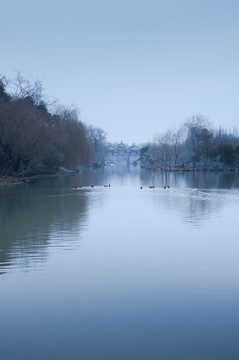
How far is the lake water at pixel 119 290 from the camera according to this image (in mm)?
4566

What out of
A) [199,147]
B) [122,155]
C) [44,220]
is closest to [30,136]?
[44,220]

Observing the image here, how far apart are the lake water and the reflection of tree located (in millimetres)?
50

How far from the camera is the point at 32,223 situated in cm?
1252

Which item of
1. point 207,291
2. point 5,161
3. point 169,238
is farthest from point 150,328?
point 5,161

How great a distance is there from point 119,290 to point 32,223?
6.83m

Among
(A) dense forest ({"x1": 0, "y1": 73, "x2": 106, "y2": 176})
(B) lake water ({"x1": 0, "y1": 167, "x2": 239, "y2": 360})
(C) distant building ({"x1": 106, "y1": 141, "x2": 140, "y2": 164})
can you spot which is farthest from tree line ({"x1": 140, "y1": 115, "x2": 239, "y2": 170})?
(C) distant building ({"x1": 106, "y1": 141, "x2": 140, "y2": 164})

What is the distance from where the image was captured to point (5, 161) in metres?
33.3

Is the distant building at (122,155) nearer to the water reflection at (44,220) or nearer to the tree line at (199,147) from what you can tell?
the tree line at (199,147)

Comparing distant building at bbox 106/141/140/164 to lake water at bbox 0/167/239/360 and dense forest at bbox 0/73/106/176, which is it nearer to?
dense forest at bbox 0/73/106/176

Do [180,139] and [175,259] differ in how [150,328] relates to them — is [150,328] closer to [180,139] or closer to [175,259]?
[175,259]

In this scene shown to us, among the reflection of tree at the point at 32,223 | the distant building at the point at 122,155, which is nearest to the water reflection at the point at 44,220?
the reflection of tree at the point at 32,223

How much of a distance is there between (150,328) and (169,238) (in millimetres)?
5453

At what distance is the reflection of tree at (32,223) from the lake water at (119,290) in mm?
50

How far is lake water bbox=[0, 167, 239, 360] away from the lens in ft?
15.0
